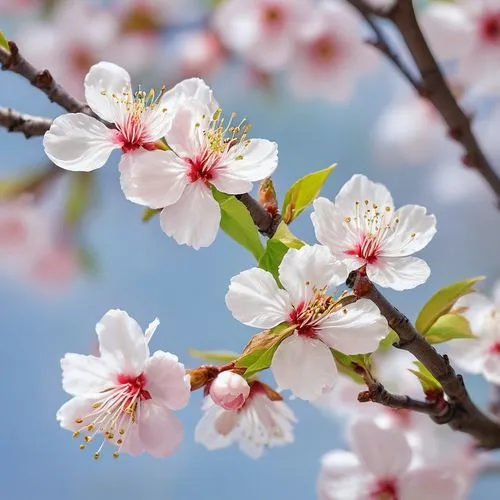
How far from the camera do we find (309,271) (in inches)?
23.9

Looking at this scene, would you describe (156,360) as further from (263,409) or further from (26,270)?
(26,270)

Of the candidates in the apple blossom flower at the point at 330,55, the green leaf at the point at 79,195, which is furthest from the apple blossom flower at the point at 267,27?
the green leaf at the point at 79,195

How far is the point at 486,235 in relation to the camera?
238cm

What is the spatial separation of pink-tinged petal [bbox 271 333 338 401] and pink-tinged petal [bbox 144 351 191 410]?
2.7 inches

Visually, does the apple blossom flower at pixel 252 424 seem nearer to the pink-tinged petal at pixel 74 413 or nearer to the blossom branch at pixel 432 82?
the pink-tinged petal at pixel 74 413

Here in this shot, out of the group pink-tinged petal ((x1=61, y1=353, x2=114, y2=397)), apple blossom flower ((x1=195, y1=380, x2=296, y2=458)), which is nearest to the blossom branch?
apple blossom flower ((x1=195, y1=380, x2=296, y2=458))

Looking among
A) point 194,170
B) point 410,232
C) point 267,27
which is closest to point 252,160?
point 194,170

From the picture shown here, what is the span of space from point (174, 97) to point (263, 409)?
277 millimetres

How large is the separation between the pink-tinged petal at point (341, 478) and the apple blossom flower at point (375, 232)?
377 millimetres

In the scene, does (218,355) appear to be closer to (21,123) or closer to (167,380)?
(167,380)

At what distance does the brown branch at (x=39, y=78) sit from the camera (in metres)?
0.72

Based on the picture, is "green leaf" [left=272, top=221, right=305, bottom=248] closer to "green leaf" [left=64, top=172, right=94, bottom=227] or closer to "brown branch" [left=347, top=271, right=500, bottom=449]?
"brown branch" [left=347, top=271, right=500, bottom=449]

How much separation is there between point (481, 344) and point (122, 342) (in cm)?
43

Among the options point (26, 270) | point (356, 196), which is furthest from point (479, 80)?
point (26, 270)
